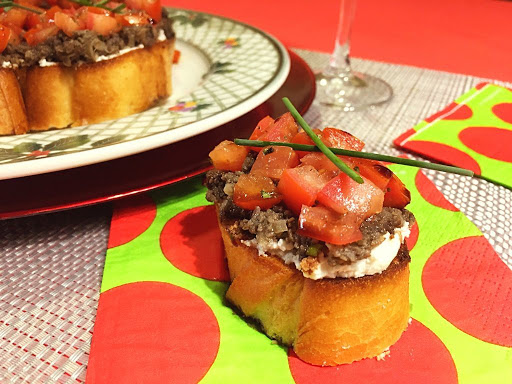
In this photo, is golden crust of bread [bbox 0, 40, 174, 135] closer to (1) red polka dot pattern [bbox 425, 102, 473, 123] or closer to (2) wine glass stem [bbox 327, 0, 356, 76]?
(2) wine glass stem [bbox 327, 0, 356, 76]

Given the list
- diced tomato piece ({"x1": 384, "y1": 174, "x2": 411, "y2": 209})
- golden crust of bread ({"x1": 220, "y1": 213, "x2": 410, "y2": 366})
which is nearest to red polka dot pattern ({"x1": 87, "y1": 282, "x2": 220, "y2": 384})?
golden crust of bread ({"x1": 220, "y1": 213, "x2": 410, "y2": 366})

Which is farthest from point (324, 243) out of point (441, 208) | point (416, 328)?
point (441, 208)

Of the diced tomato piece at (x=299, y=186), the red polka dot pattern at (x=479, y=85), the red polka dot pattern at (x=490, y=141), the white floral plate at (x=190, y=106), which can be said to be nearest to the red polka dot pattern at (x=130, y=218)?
the white floral plate at (x=190, y=106)

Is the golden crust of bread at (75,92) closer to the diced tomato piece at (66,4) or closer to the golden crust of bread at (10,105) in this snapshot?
Answer: the golden crust of bread at (10,105)

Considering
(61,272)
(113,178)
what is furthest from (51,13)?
(61,272)

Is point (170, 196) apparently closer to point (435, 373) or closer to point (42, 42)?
point (42, 42)

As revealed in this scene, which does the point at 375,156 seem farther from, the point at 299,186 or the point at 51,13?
the point at 51,13

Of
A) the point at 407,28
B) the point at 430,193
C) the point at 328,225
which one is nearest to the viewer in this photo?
the point at 328,225
